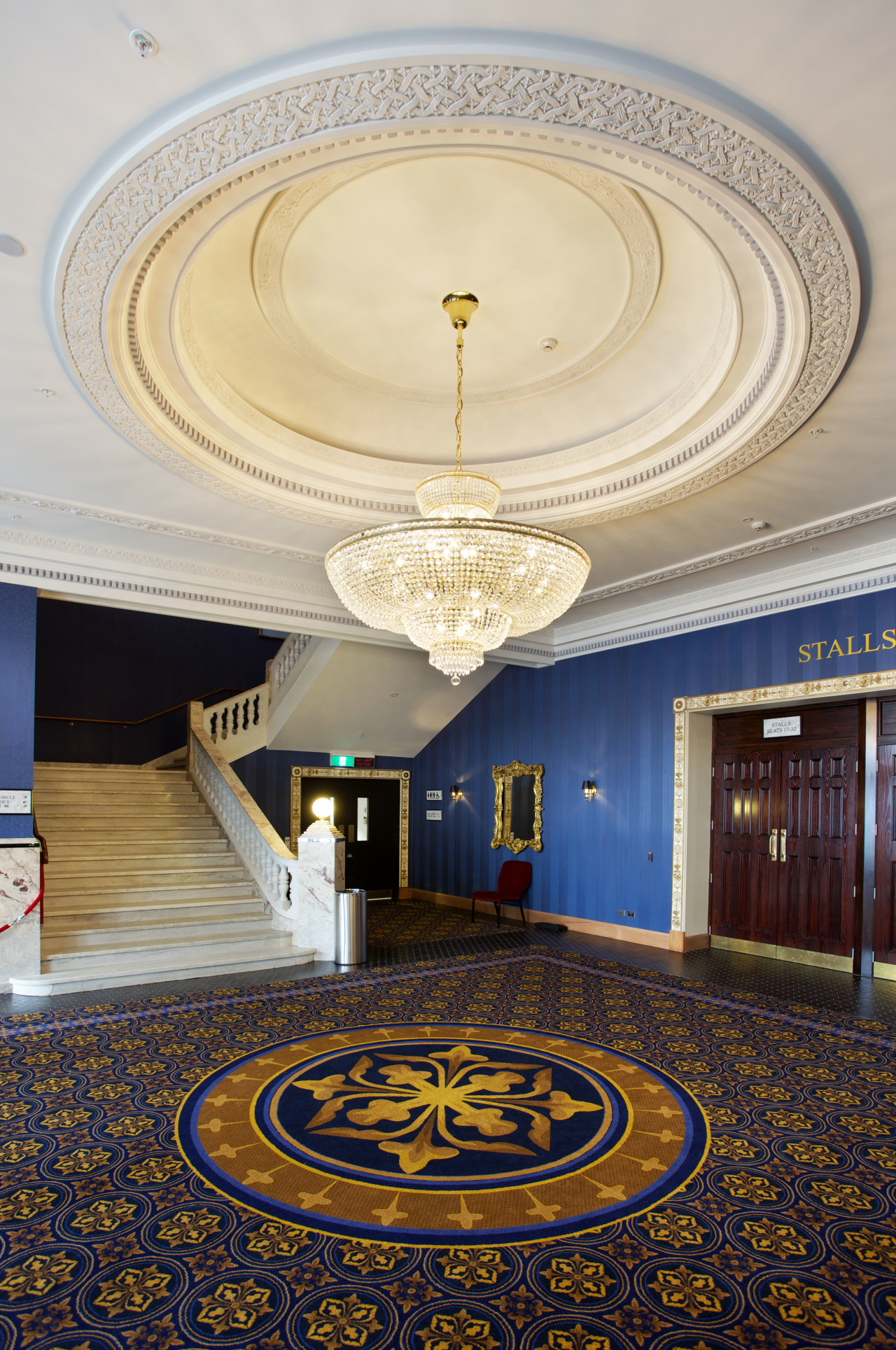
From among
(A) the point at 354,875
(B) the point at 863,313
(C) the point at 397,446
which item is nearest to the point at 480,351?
(C) the point at 397,446

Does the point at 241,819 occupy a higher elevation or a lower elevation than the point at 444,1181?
higher

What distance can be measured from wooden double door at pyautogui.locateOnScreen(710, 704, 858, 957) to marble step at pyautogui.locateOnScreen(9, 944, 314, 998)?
474 centimetres

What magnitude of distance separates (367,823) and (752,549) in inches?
310

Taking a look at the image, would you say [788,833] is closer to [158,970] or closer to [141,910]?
[158,970]

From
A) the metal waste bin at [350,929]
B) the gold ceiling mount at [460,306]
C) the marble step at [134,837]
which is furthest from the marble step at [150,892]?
the gold ceiling mount at [460,306]

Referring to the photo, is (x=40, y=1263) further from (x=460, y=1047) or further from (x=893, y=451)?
(x=893, y=451)

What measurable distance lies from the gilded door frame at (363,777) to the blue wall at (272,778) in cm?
8

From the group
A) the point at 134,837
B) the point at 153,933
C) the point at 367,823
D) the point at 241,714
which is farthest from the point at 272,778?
the point at 153,933

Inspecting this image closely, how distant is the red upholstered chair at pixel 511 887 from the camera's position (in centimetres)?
1053

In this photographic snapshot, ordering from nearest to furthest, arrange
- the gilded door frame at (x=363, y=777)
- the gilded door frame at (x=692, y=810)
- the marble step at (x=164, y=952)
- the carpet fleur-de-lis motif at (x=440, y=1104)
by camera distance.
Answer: the carpet fleur-de-lis motif at (x=440, y=1104)
the marble step at (x=164, y=952)
the gilded door frame at (x=692, y=810)
the gilded door frame at (x=363, y=777)

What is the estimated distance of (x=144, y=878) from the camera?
338 inches

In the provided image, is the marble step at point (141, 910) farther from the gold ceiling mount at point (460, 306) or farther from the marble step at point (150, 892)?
the gold ceiling mount at point (460, 306)

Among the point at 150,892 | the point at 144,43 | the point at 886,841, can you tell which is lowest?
the point at 150,892

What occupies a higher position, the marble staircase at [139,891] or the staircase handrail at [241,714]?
the staircase handrail at [241,714]
